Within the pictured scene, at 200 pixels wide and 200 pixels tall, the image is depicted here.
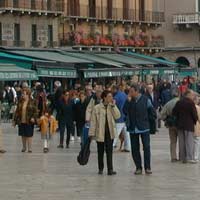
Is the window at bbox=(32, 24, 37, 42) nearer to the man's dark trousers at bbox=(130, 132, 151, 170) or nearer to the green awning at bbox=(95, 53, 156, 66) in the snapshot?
the green awning at bbox=(95, 53, 156, 66)

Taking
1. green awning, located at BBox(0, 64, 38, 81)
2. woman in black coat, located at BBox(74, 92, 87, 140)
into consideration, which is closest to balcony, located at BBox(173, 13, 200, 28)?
green awning, located at BBox(0, 64, 38, 81)

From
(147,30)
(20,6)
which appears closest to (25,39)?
(20,6)

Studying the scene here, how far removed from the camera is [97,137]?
714 inches

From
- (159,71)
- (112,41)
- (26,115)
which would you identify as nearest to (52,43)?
(159,71)

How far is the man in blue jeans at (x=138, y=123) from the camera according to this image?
18.2m

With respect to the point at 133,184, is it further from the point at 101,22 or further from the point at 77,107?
the point at 101,22

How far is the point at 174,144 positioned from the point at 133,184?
4232mm

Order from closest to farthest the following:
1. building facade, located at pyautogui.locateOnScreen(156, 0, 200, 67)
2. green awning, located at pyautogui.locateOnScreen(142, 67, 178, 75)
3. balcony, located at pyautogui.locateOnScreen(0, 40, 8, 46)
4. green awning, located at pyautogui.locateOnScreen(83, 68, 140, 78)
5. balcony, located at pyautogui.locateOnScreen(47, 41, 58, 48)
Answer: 1. green awning, located at pyautogui.locateOnScreen(83, 68, 140, 78)
2. balcony, located at pyautogui.locateOnScreen(0, 40, 8, 46)
3. green awning, located at pyautogui.locateOnScreen(142, 67, 178, 75)
4. balcony, located at pyautogui.locateOnScreen(47, 41, 58, 48)
5. building facade, located at pyautogui.locateOnScreen(156, 0, 200, 67)

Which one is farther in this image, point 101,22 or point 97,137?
point 101,22

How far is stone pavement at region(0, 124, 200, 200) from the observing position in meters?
15.3

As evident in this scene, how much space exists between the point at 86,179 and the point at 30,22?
1505 inches

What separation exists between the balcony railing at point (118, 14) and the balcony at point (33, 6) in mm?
2264

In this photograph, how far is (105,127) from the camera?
18.2 metres

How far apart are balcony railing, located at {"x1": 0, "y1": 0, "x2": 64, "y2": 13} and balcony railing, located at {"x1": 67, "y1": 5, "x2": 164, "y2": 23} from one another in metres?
2.12
